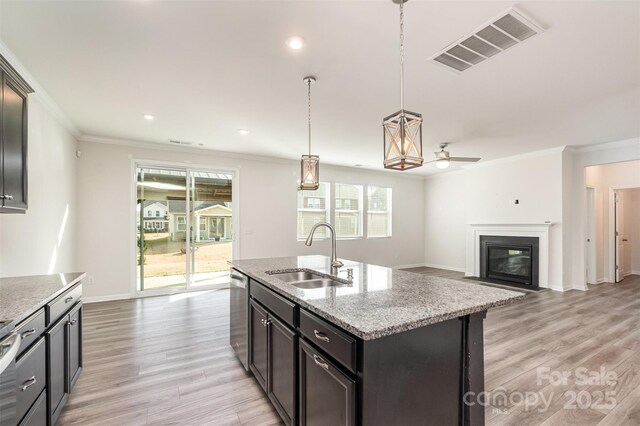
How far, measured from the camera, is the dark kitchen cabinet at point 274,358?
5.92 ft

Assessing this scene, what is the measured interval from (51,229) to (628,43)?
6115 millimetres

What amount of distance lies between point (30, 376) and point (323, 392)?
152 cm

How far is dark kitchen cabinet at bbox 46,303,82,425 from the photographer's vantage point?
1822mm

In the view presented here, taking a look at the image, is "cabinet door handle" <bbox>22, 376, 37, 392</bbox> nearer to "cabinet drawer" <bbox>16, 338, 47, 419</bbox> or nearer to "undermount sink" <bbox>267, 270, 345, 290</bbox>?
"cabinet drawer" <bbox>16, 338, 47, 419</bbox>

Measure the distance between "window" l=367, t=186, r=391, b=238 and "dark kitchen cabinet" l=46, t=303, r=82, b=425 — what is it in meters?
6.48

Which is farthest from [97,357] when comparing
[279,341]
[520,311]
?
[520,311]

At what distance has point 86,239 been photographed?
15.9 ft

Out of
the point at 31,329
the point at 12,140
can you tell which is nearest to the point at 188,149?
the point at 12,140

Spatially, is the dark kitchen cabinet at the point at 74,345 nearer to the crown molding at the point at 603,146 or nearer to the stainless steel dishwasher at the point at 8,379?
the stainless steel dishwasher at the point at 8,379

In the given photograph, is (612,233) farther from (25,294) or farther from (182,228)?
(25,294)

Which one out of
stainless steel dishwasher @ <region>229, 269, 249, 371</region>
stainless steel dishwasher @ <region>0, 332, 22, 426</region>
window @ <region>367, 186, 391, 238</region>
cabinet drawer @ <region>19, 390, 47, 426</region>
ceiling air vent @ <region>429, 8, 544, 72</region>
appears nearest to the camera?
stainless steel dishwasher @ <region>0, 332, 22, 426</region>

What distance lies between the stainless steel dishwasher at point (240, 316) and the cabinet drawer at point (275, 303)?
7.9 inches

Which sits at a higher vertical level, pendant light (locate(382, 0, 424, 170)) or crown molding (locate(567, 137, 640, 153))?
crown molding (locate(567, 137, 640, 153))

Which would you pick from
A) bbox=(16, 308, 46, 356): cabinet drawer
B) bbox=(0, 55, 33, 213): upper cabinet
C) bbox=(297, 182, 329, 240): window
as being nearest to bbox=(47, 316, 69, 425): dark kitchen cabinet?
bbox=(16, 308, 46, 356): cabinet drawer
